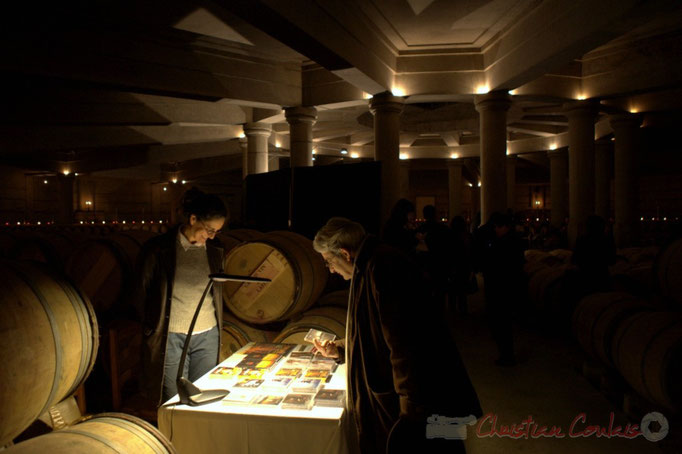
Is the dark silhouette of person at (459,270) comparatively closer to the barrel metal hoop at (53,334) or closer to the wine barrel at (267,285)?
the wine barrel at (267,285)

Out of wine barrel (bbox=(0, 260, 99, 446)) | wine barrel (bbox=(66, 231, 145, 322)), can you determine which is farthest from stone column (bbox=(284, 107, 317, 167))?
wine barrel (bbox=(0, 260, 99, 446))

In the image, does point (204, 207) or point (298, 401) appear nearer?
point (298, 401)

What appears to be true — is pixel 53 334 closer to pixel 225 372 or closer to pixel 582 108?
pixel 225 372

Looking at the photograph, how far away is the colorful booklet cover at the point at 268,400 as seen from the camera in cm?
225

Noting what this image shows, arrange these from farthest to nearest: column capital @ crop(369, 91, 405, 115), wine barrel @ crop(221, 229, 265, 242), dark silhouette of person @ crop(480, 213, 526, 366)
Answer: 1. column capital @ crop(369, 91, 405, 115)
2. wine barrel @ crop(221, 229, 265, 242)
3. dark silhouette of person @ crop(480, 213, 526, 366)

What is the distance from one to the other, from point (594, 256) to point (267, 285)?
4100mm

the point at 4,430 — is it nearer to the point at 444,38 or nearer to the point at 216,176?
the point at 444,38

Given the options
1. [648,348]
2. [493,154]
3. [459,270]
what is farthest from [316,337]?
[493,154]

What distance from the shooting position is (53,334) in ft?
6.81

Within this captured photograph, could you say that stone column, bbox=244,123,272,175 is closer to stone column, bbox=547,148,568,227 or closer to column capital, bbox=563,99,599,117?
column capital, bbox=563,99,599,117

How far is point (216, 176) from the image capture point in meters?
27.6

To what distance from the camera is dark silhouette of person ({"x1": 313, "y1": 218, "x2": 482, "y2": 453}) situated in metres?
1.98

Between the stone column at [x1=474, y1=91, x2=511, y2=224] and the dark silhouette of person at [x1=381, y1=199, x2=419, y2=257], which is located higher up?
the stone column at [x1=474, y1=91, x2=511, y2=224]

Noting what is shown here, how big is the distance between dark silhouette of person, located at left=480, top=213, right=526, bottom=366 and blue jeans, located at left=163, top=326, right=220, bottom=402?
3663 mm
